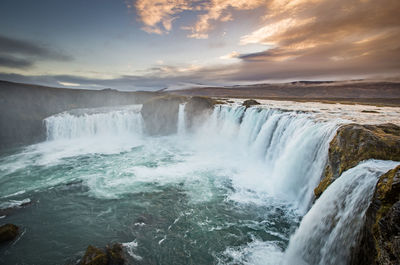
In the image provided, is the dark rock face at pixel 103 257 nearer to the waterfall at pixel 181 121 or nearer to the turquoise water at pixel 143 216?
the turquoise water at pixel 143 216

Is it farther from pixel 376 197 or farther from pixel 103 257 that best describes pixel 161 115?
pixel 376 197

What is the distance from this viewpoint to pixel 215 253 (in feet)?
24.7

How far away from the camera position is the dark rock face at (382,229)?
3115 mm

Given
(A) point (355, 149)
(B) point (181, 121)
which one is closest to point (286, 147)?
(A) point (355, 149)

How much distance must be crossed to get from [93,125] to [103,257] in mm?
27722

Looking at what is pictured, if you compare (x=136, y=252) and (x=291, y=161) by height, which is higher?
(x=291, y=161)

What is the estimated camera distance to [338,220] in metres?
5.00

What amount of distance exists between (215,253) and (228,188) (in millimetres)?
5388

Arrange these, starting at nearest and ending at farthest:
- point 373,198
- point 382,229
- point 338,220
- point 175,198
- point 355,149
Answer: point 382,229 → point 373,198 → point 338,220 → point 355,149 → point 175,198

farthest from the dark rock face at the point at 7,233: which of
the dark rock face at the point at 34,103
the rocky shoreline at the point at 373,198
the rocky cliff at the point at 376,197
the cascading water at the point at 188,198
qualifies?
the dark rock face at the point at 34,103

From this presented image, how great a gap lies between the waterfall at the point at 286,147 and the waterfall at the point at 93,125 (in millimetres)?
17949

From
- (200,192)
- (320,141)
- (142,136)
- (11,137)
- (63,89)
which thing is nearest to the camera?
(320,141)

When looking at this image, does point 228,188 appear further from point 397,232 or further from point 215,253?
point 397,232

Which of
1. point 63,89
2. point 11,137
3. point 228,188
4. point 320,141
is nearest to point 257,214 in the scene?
point 228,188
